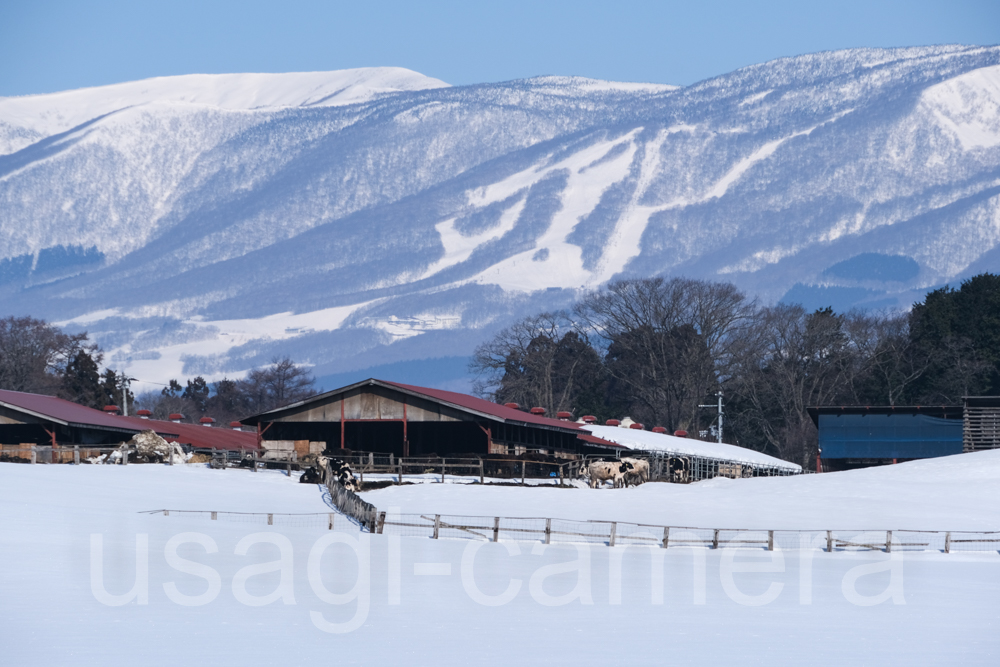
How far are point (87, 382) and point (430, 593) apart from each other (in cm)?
8756

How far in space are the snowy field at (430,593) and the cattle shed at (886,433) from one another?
3355 cm

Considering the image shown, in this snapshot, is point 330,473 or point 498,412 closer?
point 330,473

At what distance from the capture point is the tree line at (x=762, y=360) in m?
110

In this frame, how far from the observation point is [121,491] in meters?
49.0

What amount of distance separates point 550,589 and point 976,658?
34.2 ft

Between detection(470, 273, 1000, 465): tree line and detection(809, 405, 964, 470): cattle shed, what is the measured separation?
21433 mm

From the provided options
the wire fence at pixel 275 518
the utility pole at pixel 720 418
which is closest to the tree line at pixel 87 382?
the utility pole at pixel 720 418

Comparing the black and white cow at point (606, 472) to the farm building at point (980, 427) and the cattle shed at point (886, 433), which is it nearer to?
the farm building at point (980, 427)

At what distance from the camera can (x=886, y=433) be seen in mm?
85875

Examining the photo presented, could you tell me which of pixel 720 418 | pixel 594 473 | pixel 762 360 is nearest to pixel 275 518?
pixel 594 473

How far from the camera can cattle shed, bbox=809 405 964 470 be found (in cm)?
8456

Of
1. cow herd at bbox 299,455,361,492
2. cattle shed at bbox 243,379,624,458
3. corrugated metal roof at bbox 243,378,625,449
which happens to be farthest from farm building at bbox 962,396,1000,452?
cow herd at bbox 299,455,361,492

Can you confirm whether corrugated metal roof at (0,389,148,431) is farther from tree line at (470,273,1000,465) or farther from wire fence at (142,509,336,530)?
tree line at (470,273,1000,465)

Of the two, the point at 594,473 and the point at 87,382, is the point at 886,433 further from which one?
the point at 87,382
